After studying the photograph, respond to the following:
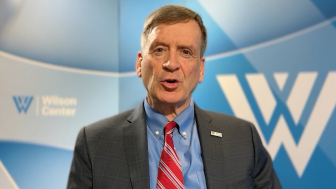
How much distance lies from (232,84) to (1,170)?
178 centimetres

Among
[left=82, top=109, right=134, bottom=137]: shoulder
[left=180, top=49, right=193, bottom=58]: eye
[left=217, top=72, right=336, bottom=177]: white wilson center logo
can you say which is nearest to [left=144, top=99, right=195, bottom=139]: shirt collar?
[left=82, top=109, right=134, bottom=137]: shoulder

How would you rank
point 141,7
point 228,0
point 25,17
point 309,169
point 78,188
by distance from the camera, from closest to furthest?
point 78,188
point 309,169
point 25,17
point 228,0
point 141,7

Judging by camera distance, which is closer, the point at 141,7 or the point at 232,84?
the point at 232,84

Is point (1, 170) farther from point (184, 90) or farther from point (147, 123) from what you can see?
point (184, 90)

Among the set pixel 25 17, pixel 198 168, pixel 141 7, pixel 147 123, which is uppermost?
pixel 141 7

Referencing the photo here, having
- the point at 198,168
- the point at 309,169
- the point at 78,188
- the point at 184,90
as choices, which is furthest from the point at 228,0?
the point at 78,188

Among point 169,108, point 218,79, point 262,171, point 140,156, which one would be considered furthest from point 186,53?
point 218,79

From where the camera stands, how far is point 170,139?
1.62m

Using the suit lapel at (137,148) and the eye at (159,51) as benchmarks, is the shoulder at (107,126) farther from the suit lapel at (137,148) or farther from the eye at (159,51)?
the eye at (159,51)

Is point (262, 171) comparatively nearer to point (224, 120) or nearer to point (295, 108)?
point (224, 120)

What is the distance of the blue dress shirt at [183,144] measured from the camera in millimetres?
1569

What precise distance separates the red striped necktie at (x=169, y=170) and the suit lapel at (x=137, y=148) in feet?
0.20

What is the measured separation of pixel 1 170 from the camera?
2625 mm

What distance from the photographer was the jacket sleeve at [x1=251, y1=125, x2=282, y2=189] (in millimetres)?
1682
